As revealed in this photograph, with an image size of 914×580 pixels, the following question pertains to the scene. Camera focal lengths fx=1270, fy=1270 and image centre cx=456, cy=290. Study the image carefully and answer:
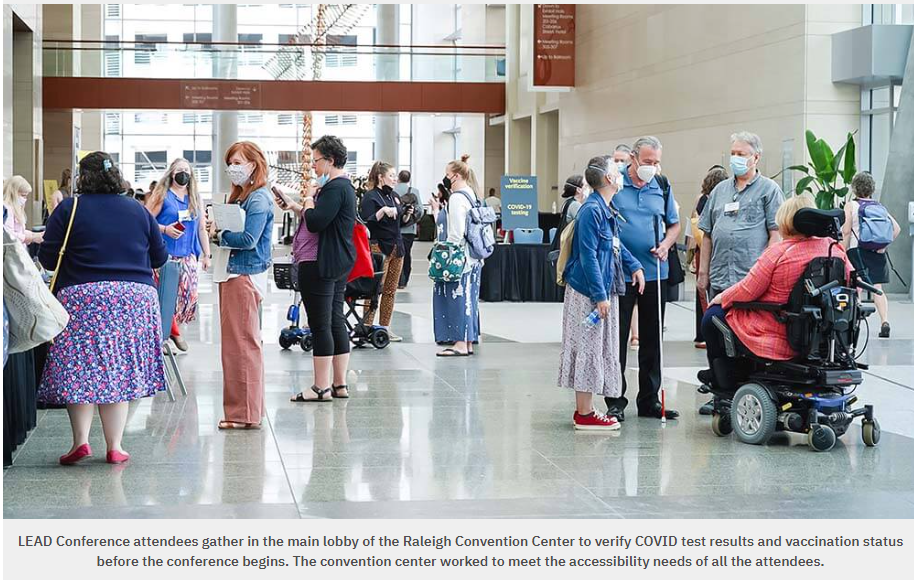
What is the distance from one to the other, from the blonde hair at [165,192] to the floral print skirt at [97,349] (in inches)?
143

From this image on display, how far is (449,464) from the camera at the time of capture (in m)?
6.20

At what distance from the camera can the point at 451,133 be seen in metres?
48.2

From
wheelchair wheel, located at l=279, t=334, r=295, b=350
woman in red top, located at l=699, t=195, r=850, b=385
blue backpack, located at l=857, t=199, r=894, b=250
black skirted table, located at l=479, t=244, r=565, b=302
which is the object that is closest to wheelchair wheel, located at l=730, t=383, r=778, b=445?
woman in red top, located at l=699, t=195, r=850, b=385

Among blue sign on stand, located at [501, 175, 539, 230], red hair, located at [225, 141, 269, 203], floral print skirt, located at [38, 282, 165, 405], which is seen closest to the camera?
floral print skirt, located at [38, 282, 165, 405]

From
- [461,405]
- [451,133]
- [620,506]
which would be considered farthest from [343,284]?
[451,133]

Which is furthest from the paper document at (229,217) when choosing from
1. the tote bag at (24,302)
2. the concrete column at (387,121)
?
the concrete column at (387,121)

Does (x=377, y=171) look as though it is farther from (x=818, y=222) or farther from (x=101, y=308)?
(x=101, y=308)

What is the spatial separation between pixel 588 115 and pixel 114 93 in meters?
12.1

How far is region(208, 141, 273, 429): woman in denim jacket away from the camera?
7117 mm

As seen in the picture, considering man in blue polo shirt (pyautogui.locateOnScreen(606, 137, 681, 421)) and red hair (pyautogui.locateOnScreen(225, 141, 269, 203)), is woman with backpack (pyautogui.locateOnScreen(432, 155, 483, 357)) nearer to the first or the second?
man in blue polo shirt (pyautogui.locateOnScreen(606, 137, 681, 421))

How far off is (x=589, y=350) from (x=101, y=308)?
2.64m

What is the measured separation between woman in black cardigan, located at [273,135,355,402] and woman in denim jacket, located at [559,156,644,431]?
1.52 m

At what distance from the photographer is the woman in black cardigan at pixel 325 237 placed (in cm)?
772

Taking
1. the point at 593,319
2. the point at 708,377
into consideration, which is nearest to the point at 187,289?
the point at 593,319
